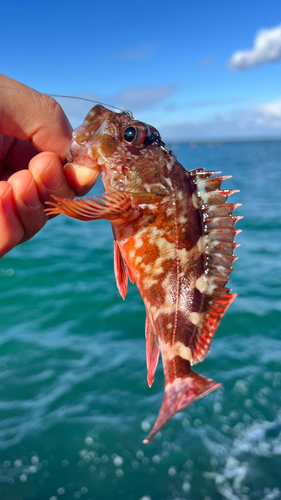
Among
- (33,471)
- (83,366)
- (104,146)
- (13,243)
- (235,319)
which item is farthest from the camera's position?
(235,319)

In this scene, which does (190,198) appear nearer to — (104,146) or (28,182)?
(104,146)

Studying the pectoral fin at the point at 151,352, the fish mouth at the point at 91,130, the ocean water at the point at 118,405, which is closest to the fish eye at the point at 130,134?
the fish mouth at the point at 91,130

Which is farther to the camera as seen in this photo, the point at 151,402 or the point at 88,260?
the point at 88,260

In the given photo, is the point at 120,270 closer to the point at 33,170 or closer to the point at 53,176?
the point at 53,176

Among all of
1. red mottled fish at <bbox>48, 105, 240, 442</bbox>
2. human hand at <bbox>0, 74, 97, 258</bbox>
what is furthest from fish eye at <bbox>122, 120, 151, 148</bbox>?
human hand at <bbox>0, 74, 97, 258</bbox>

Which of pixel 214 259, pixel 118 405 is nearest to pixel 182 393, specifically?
pixel 214 259

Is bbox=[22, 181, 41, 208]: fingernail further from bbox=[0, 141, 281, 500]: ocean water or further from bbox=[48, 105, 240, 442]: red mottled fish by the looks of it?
bbox=[0, 141, 281, 500]: ocean water

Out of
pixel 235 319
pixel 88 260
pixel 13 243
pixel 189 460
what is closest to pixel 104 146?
pixel 13 243
